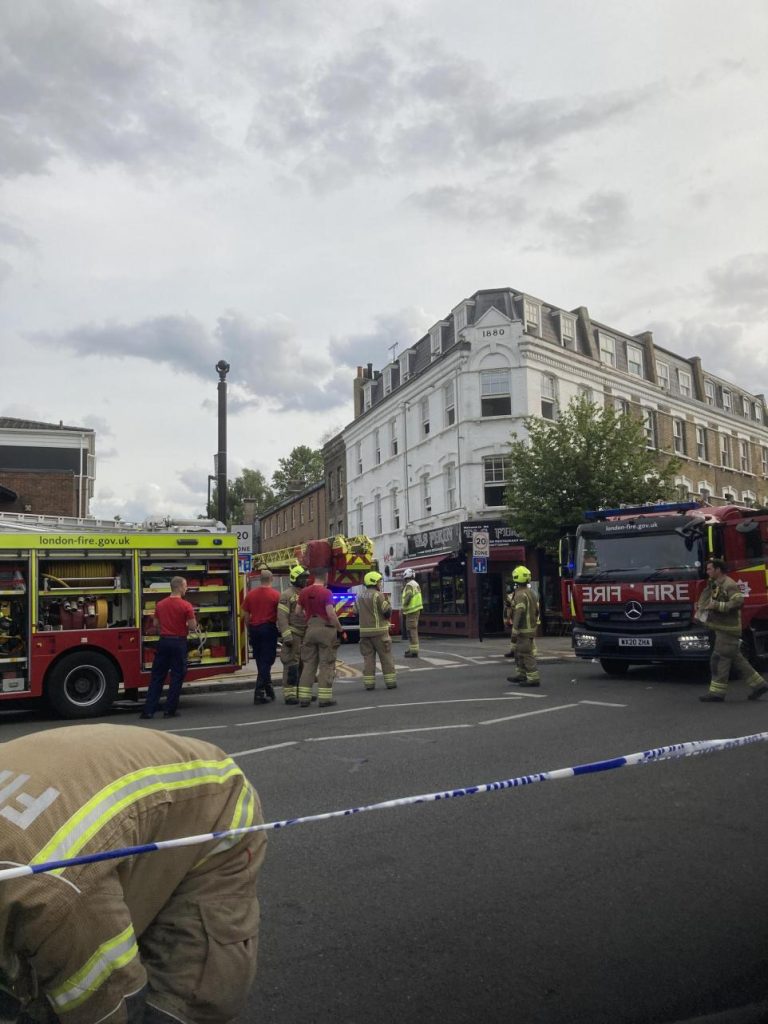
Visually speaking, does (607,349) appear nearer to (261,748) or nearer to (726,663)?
(726,663)

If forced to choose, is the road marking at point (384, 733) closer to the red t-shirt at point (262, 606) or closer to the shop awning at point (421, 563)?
the red t-shirt at point (262, 606)

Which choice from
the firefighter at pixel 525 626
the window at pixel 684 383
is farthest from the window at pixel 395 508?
the firefighter at pixel 525 626

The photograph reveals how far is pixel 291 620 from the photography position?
40.1ft

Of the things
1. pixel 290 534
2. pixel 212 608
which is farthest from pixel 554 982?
pixel 290 534

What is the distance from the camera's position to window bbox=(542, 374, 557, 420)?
1282 inches

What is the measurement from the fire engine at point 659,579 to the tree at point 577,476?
417 inches

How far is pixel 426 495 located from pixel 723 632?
24893 mm

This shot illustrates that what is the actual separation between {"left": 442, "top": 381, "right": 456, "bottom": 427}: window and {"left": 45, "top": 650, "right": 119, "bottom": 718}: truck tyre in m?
23.7

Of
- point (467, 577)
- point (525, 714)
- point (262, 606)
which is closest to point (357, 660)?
point (262, 606)

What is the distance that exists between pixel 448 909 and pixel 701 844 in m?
1.72

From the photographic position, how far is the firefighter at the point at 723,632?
409 inches

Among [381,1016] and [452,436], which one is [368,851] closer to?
[381,1016]

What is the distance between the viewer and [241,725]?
9.55 meters

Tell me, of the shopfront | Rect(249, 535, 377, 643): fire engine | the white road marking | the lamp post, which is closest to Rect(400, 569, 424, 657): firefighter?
Rect(249, 535, 377, 643): fire engine
